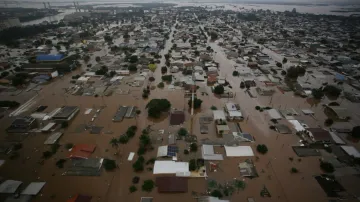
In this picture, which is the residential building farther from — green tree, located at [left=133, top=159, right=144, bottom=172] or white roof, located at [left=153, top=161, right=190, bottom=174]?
white roof, located at [left=153, top=161, right=190, bottom=174]

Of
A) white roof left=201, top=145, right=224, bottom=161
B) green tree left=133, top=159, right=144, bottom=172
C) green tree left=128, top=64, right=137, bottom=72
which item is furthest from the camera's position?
green tree left=128, top=64, right=137, bottom=72

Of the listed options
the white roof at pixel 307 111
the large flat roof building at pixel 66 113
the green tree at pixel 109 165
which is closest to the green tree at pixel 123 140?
the green tree at pixel 109 165

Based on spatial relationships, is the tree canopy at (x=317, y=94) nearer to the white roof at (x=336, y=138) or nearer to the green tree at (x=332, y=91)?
the green tree at (x=332, y=91)

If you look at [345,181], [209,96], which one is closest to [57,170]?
[209,96]

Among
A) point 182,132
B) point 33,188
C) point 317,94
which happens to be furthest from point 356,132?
point 33,188

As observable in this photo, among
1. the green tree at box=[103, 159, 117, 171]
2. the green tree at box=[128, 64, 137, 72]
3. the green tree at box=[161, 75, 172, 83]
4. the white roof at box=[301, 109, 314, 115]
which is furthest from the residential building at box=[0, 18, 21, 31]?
the white roof at box=[301, 109, 314, 115]

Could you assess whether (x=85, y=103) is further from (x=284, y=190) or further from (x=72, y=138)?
(x=284, y=190)
